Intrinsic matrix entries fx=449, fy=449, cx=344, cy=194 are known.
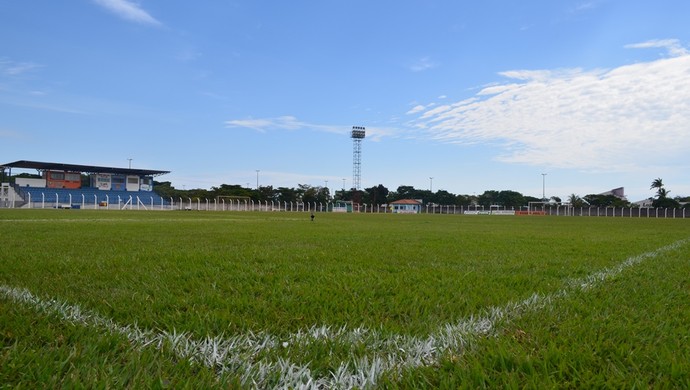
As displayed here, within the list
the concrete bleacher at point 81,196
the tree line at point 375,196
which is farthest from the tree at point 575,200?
the concrete bleacher at point 81,196

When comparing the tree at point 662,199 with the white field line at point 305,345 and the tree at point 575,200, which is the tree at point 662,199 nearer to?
the tree at point 575,200

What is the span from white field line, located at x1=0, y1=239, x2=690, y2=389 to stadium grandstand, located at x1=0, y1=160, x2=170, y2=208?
5197 cm

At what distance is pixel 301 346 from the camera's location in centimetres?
187

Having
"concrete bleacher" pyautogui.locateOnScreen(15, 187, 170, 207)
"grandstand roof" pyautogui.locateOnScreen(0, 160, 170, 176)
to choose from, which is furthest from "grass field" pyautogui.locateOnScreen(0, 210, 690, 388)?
"grandstand roof" pyautogui.locateOnScreen(0, 160, 170, 176)

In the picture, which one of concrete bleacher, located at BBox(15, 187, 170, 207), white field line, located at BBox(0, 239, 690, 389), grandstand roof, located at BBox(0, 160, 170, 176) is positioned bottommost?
white field line, located at BBox(0, 239, 690, 389)

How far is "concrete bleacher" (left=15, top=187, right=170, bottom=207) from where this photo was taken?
48.1 metres

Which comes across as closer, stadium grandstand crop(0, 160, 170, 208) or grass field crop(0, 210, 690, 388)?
grass field crop(0, 210, 690, 388)

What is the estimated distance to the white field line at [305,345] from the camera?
1601mm

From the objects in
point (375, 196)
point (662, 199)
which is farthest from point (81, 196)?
point (662, 199)

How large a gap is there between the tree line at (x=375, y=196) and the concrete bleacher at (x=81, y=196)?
62.9ft

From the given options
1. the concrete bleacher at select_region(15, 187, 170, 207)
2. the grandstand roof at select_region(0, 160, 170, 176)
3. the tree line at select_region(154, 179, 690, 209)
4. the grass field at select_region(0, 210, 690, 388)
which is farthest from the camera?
the tree line at select_region(154, 179, 690, 209)

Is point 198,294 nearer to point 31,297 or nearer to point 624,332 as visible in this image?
point 31,297

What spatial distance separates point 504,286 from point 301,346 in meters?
1.98

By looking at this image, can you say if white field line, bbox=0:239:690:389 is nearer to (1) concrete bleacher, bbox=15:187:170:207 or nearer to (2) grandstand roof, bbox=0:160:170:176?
(1) concrete bleacher, bbox=15:187:170:207
